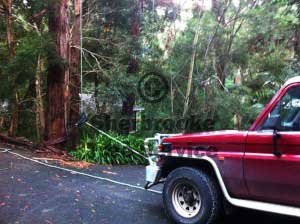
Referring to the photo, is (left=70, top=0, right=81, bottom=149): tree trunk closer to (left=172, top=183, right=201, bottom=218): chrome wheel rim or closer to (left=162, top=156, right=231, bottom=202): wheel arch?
(left=162, top=156, right=231, bottom=202): wheel arch

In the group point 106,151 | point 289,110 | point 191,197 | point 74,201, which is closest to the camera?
point 289,110


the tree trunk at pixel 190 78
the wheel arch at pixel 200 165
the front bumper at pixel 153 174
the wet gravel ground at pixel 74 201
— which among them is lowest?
the wet gravel ground at pixel 74 201

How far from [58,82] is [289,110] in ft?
26.0

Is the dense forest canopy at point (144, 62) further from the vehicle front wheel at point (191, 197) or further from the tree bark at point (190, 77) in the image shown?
the vehicle front wheel at point (191, 197)

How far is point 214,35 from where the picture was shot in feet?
38.7

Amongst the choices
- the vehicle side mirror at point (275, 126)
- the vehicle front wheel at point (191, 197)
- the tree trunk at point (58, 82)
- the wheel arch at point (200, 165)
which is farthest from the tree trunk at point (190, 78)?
the vehicle side mirror at point (275, 126)

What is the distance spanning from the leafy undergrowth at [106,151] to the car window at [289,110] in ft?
21.1

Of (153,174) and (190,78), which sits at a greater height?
(190,78)

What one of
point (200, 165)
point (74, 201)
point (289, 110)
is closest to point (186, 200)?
point (200, 165)

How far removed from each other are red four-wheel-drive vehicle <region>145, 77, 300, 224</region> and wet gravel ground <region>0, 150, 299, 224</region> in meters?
0.62

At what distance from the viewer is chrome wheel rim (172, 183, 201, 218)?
4.83 meters

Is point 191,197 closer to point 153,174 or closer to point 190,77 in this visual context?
point 153,174

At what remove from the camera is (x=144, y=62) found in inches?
461

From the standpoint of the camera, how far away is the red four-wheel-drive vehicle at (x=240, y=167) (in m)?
4.04
